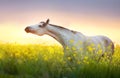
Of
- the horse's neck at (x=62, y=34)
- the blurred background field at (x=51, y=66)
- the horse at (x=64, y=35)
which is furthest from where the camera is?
the horse's neck at (x=62, y=34)

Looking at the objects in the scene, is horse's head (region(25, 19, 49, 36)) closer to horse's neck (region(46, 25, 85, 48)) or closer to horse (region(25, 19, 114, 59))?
horse (region(25, 19, 114, 59))

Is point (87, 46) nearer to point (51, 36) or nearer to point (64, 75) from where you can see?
point (51, 36)

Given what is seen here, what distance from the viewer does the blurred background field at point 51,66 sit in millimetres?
10953

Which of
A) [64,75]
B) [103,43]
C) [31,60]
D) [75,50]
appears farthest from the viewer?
[103,43]

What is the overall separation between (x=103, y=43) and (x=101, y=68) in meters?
3.58

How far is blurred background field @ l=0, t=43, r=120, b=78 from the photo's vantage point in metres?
11.0

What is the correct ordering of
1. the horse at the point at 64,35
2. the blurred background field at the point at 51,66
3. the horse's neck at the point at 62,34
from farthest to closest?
the horse's neck at the point at 62,34 → the horse at the point at 64,35 → the blurred background field at the point at 51,66

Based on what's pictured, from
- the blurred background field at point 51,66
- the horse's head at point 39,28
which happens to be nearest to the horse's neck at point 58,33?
the horse's head at point 39,28

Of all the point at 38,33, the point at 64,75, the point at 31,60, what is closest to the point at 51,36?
the point at 38,33

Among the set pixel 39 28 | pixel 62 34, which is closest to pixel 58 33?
pixel 62 34

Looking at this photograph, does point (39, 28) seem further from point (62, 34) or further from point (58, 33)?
point (62, 34)

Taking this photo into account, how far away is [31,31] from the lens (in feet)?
43.5

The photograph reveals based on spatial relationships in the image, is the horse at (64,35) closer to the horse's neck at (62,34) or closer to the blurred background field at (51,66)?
the horse's neck at (62,34)

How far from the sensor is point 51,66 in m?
11.4
